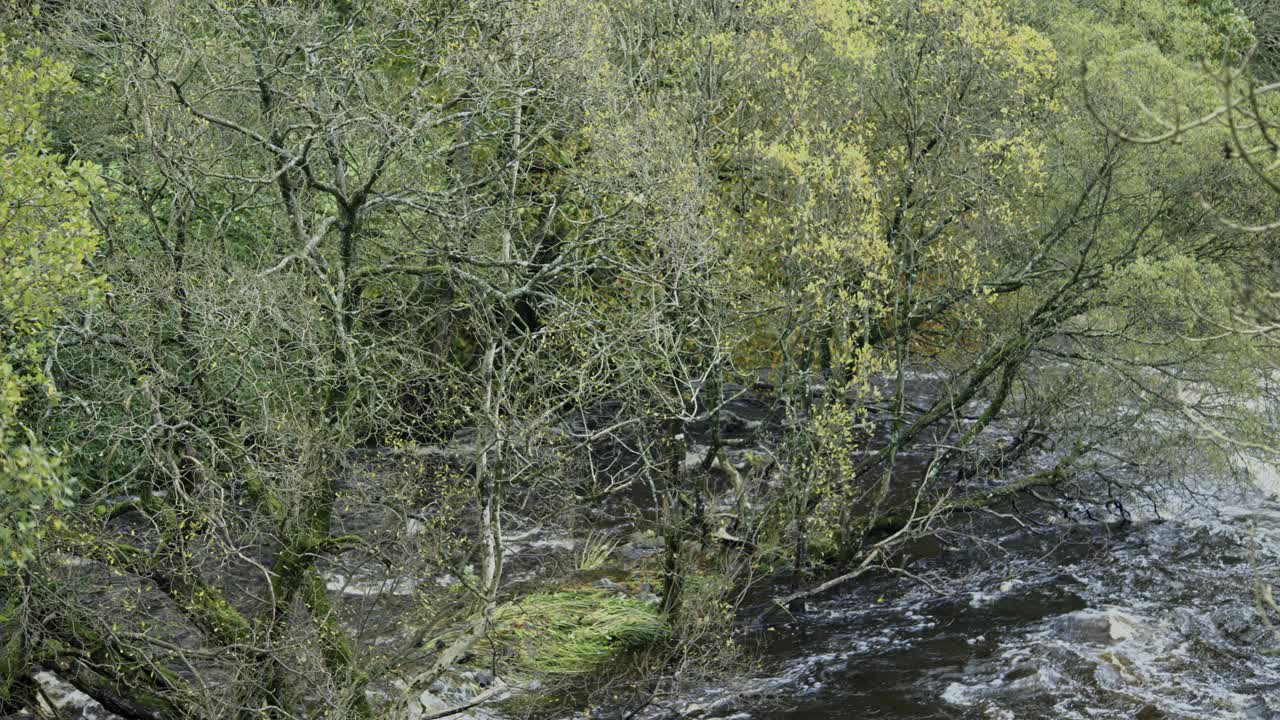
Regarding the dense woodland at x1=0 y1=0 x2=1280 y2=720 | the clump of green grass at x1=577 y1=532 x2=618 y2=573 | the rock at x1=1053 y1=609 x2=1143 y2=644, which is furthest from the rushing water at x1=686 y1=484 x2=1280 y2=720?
the clump of green grass at x1=577 y1=532 x2=618 y2=573

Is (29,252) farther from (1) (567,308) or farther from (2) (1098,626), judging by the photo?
(2) (1098,626)

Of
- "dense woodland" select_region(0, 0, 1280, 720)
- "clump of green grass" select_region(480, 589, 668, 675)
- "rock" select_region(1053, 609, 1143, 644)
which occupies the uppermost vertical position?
"dense woodland" select_region(0, 0, 1280, 720)

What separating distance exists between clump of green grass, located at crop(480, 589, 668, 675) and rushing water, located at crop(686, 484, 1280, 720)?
152cm

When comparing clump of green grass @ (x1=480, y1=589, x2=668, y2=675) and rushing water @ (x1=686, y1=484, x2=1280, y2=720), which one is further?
clump of green grass @ (x1=480, y1=589, x2=668, y2=675)

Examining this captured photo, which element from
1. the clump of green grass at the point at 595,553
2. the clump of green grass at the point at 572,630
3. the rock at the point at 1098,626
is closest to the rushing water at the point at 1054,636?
the rock at the point at 1098,626

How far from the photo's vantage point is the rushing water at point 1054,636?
506 inches

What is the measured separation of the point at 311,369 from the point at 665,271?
4.32 meters

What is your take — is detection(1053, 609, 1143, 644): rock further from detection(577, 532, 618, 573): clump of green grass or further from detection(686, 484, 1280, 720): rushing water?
detection(577, 532, 618, 573): clump of green grass

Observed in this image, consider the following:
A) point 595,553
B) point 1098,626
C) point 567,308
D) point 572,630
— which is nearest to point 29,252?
point 567,308

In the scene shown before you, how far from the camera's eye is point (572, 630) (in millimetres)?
14617

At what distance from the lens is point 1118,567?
16484 millimetres

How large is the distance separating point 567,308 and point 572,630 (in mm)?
4067

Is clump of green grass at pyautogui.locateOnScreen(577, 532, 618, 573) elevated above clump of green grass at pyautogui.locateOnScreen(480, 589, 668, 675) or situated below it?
below

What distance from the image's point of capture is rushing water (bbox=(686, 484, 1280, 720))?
42.2 ft
